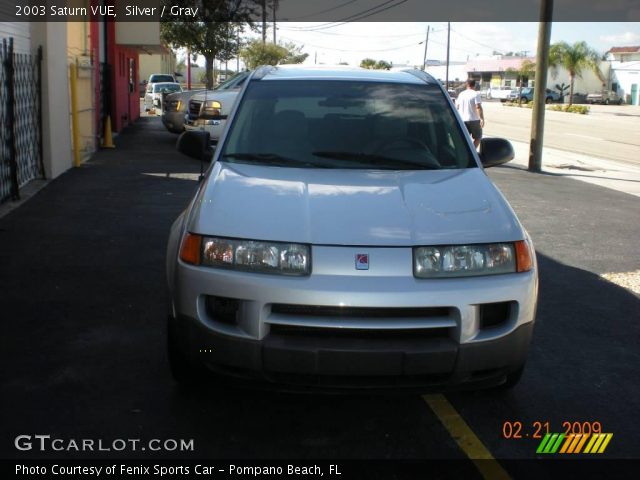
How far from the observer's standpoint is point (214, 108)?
16797 millimetres

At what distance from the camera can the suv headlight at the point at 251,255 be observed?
346 cm

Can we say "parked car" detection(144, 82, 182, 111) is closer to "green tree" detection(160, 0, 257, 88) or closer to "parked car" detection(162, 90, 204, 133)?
"green tree" detection(160, 0, 257, 88)

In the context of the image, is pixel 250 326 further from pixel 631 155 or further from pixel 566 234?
pixel 631 155

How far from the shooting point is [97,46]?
19.6m

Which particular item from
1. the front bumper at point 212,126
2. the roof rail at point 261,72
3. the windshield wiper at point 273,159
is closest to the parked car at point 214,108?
the front bumper at point 212,126

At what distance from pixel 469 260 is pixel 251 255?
1029 millimetres

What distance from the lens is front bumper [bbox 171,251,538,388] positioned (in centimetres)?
334

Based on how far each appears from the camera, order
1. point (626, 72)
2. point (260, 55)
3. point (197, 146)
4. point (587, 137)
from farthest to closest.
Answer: point (626, 72) < point (260, 55) < point (587, 137) < point (197, 146)

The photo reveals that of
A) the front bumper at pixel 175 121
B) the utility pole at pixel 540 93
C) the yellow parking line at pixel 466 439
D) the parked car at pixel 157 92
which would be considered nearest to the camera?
the yellow parking line at pixel 466 439

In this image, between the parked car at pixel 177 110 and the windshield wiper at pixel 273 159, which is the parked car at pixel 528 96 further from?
the windshield wiper at pixel 273 159

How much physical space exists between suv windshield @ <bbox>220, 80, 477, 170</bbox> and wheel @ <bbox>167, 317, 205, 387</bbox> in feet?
4.17

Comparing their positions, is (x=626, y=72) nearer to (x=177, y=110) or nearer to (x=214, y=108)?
(x=177, y=110)

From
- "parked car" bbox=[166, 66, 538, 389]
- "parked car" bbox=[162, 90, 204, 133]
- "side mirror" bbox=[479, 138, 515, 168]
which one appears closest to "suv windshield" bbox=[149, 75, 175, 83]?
"parked car" bbox=[162, 90, 204, 133]

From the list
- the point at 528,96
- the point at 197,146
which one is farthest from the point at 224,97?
the point at 528,96
